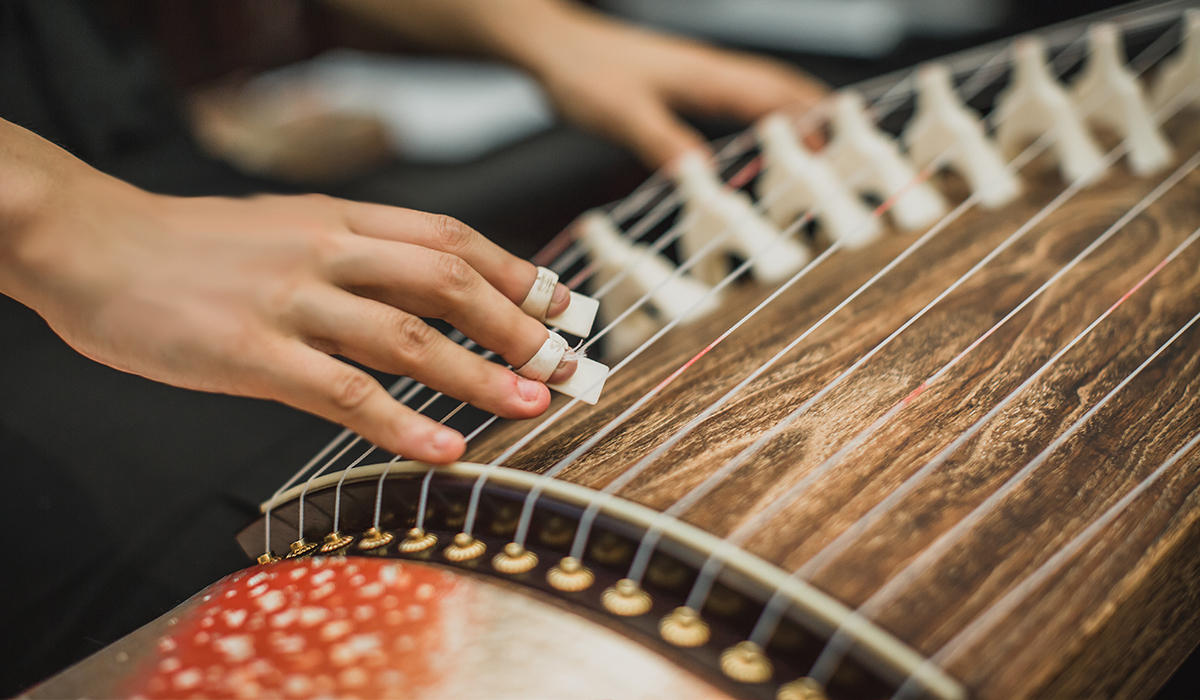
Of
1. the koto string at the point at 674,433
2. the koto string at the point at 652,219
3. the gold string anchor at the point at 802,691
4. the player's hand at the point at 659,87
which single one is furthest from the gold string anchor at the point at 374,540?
the player's hand at the point at 659,87

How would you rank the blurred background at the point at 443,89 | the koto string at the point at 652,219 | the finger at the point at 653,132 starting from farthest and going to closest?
the blurred background at the point at 443,89, the finger at the point at 653,132, the koto string at the point at 652,219

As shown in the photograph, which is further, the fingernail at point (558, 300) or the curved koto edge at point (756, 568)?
the fingernail at point (558, 300)

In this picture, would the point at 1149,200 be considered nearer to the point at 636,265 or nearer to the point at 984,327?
the point at 984,327

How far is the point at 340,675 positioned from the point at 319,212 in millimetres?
408

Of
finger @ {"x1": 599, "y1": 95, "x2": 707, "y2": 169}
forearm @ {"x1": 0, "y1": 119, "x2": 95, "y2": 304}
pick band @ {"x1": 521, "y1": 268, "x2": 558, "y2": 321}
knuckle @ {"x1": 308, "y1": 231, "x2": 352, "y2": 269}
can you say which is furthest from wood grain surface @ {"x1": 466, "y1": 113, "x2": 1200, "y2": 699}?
finger @ {"x1": 599, "y1": 95, "x2": 707, "y2": 169}

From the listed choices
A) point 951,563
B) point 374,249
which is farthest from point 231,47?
point 951,563

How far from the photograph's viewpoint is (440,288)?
68cm

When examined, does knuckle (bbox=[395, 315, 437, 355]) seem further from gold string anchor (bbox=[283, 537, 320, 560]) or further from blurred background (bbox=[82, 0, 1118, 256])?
blurred background (bbox=[82, 0, 1118, 256])

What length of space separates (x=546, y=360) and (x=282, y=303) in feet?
0.75

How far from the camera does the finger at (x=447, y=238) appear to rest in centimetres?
72

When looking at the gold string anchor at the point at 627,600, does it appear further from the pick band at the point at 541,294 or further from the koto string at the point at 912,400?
the pick band at the point at 541,294

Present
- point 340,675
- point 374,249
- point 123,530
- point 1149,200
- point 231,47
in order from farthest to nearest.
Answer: point 231,47
point 1149,200
point 123,530
point 374,249
point 340,675

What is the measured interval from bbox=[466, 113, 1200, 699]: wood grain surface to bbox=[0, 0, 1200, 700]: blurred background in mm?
443

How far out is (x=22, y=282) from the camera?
2.30 feet
